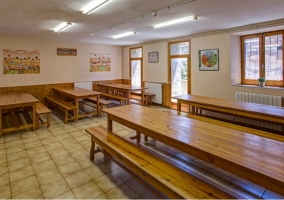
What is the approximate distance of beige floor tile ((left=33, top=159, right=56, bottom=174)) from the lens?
2783 mm

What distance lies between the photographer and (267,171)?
1.37m

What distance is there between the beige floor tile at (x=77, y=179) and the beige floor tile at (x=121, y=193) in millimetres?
407

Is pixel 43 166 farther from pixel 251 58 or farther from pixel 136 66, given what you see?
pixel 136 66

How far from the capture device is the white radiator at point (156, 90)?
22.9 ft

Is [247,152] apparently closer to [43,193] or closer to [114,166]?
[114,166]

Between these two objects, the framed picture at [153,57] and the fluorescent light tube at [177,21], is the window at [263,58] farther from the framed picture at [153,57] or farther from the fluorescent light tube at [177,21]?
the framed picture at [153,57]

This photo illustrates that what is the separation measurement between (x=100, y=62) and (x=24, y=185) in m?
6.22

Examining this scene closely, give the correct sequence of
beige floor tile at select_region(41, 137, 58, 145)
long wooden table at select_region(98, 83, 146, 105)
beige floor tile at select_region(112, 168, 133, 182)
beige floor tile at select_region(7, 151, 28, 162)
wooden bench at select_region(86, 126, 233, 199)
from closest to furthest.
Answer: wooden bench at select_region(86, 126, 233, 199), beige floor tile at select_region(112, 168, 133, 182), beige floor tile at select_region(7, 151, 28, 162), beige floor tile at select_region(41, 137, 58, 145), long wooden table at select_region(98, 83, 146, 105)

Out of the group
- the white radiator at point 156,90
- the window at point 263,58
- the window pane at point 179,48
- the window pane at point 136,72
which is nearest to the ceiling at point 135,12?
the window at point 263,58

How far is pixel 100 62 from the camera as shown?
8.10 metres

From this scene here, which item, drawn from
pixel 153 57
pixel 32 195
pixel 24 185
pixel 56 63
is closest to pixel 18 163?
pixel 24 185

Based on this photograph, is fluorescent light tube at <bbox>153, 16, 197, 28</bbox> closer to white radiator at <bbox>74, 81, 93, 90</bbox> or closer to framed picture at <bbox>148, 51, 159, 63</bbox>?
framed picture at <bbox>148, 51, 159, 63</bbox>

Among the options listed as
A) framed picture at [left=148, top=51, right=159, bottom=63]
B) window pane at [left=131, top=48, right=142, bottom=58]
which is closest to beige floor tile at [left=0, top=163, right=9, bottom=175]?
framed picture at [left=148, top=51, right=159, bottom=63]

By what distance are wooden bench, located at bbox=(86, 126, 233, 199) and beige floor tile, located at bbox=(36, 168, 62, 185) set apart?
71 cm
